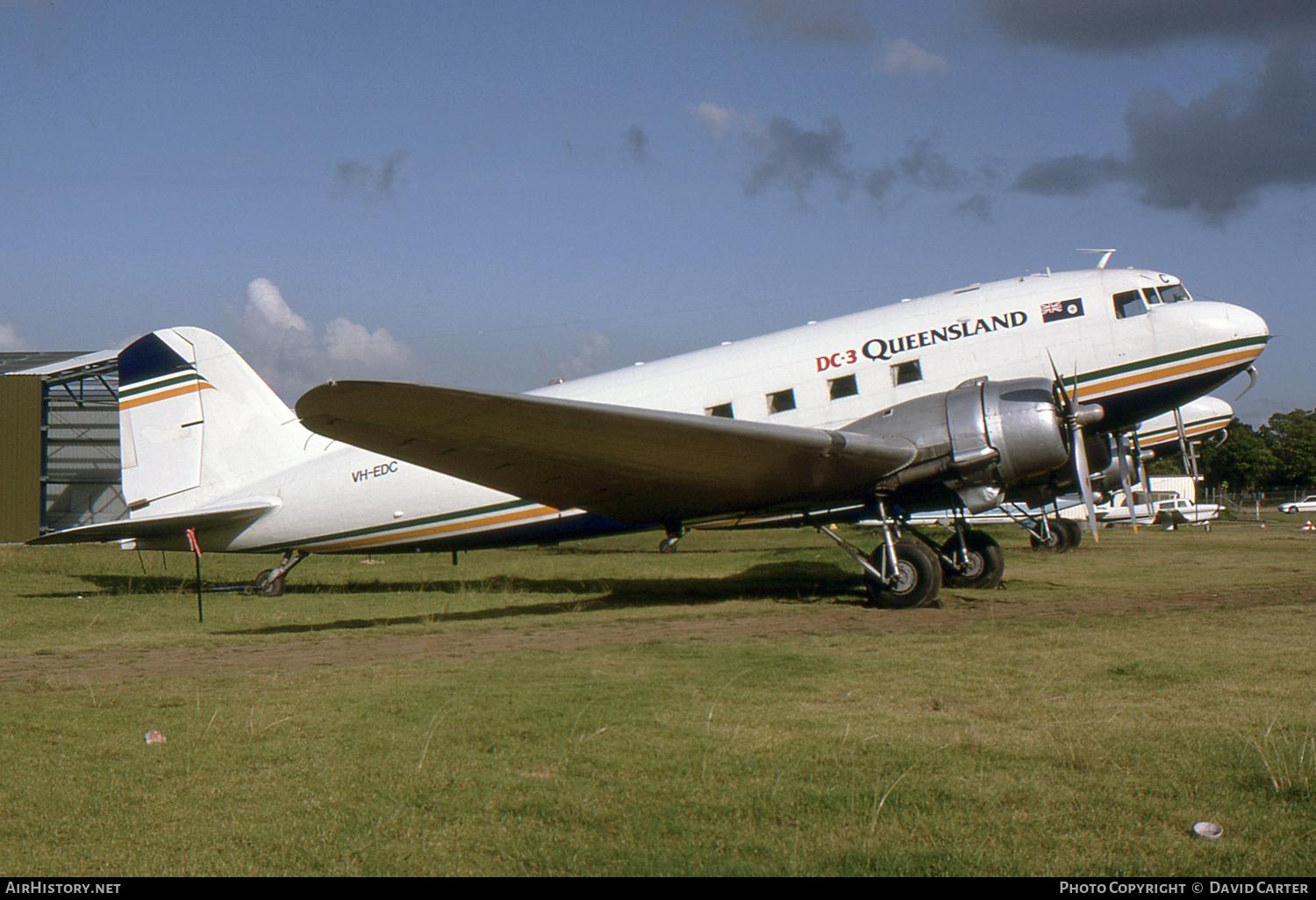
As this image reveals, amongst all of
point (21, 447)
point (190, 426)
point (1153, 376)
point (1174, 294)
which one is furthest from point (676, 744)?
point (21, 447)

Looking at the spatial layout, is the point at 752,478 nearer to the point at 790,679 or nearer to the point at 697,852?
the point at 790,679

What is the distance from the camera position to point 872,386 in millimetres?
12148

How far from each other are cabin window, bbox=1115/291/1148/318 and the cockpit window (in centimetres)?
34

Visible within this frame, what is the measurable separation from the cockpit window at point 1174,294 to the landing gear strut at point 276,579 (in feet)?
41.2

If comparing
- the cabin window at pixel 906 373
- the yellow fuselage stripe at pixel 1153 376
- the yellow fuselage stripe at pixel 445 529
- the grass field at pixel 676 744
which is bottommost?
the grass field at pixel 676 744

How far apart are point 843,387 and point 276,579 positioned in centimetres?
891

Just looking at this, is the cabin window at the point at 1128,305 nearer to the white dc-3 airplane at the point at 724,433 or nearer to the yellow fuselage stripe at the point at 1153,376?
the white dc-3 airplane at the point at 724,433

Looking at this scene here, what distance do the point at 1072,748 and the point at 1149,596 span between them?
8065mm

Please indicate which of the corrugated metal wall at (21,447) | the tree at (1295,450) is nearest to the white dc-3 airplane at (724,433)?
the corrugated metal wall at (21,447)

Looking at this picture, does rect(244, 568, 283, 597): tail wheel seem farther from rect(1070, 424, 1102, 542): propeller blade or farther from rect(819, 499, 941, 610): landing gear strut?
rect(1070, 424, 1102, 542): propeller blade

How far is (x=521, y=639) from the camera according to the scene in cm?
923

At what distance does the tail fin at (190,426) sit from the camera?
47.3 feet

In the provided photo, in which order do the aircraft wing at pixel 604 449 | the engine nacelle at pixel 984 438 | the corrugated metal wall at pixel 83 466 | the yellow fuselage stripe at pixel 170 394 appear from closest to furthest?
the aircraft wing at pixel 604 449 < the engine nacelle at pixel 984 438 < the yellow fuselage stripe at pixel 170 394 < the corrugated metal wall at pixel 83 466

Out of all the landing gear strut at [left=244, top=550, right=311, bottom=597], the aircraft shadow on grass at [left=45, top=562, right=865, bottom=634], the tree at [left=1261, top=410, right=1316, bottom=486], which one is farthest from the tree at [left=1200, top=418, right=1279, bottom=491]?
the landing gear strut at [left=244, top=550, right=311, bottom=597]
